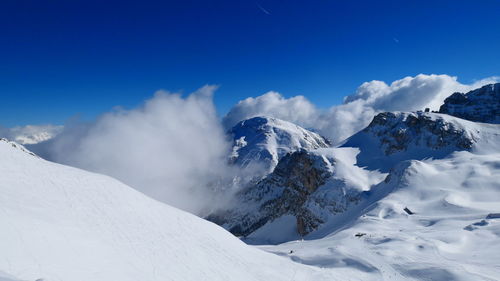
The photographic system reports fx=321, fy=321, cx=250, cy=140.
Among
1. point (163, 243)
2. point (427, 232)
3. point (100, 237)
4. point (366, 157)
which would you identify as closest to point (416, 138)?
point (366, 157)

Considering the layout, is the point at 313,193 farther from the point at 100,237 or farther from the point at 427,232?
the point at 100,237

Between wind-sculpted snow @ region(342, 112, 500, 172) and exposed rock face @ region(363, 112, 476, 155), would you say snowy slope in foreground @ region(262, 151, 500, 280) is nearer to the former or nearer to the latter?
wind-sculpted snow @ region(342, 112, 500, 172)

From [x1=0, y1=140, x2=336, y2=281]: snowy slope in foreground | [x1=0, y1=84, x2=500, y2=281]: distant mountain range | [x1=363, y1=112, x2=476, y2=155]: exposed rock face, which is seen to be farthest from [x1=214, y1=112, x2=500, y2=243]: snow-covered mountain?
[x1=0, y1=140, x2=336, y2=281]: snowy slope in foreground

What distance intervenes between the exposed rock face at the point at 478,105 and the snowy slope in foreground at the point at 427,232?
61.1 metres

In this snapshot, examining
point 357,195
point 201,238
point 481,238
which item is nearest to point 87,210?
point 201,238

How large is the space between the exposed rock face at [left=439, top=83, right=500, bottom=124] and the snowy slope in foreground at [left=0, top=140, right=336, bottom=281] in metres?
171

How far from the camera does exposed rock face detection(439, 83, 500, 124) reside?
157000 mm

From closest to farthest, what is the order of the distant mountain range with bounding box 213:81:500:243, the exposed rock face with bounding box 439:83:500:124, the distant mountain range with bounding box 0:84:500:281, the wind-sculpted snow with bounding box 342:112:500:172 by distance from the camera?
the distant mountain range with bounding box 0:84:500:281 → the distant mountain range with bounding box 213:81:500:243 → the wind-sculpted snow with bounding box 342:112:500:172 → the exposed rock face with bounding box 439:83:500:124

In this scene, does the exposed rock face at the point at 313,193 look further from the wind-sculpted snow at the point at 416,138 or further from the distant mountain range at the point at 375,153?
the wind-sculpted snow at the point at 416,138

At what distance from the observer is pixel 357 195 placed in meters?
110

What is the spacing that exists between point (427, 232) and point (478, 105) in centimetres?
15168

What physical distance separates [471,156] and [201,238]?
116899 millimetres

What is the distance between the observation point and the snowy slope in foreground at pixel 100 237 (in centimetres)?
1470

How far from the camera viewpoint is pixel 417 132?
138375 mm
